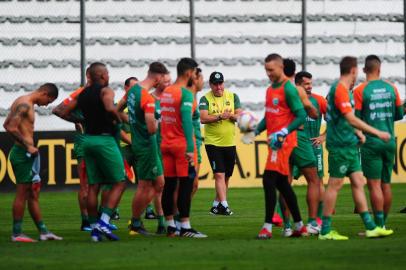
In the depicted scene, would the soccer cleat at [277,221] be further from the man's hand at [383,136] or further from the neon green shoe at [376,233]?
the man's hand at [383,136]

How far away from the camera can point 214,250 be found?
13.8m

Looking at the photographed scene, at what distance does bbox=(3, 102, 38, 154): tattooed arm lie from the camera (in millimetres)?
15414

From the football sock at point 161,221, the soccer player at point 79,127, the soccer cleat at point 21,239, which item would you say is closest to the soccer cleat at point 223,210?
the soccer player at point 79,127

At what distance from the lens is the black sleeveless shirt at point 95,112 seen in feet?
50.8

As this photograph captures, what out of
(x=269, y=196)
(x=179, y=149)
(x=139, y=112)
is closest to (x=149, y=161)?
(x=179, y=149)

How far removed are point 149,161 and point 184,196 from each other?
0.71 metres

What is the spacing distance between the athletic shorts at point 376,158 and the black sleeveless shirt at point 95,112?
10.8ft

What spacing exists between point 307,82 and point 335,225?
2.07 metres

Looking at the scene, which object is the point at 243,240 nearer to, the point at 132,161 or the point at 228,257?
the point at 228,257

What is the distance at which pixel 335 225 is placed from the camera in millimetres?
17641

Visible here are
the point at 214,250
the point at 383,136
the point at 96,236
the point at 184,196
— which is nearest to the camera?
the point at 214,250

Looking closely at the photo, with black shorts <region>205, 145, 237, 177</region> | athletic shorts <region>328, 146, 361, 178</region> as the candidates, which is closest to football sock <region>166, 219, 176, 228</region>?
athletic shorts <region>328, 146, 361, 178</region>

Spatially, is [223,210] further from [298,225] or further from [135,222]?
[298,225]

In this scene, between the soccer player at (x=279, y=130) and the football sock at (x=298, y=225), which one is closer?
the soccer player at (x=279, y=130)
